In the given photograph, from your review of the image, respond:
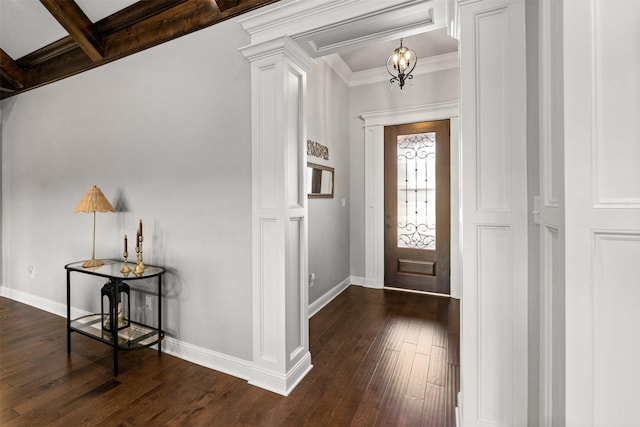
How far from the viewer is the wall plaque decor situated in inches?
124

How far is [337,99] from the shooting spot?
3.89 m

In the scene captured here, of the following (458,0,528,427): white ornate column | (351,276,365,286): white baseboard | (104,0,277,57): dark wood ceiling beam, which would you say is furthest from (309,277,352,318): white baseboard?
(104,0,277,57): dark wood ceiling beam

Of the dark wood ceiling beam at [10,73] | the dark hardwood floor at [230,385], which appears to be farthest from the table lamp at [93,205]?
the dark wood ceiling beam at [10,73]

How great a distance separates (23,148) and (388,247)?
486 centimetres

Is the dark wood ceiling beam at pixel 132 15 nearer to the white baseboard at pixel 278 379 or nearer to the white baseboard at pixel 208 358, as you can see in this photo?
the white baseboard at pixel 208 358

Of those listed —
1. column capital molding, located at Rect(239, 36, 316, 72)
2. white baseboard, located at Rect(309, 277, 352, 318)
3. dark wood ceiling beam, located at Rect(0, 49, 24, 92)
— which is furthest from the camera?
dark wood ceiling beam, located at Rect(0, 49, 24, 92)

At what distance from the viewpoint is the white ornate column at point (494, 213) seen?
132 cm

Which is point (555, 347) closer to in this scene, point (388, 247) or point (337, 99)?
point (388, 247)

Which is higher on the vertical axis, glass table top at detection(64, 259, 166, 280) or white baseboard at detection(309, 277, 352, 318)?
glass table top at detection(64, 259, 166, 280)

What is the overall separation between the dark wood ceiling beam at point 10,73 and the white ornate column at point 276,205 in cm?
349

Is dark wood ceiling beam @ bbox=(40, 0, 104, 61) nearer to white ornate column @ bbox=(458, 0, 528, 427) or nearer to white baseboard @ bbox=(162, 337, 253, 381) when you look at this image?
white baseboard @ bbox=(162, 337, 253, 381)

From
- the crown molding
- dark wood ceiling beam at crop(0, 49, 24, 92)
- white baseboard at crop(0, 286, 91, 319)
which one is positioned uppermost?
dark wood ceiling beam at crop(0, 49, 24, 92)

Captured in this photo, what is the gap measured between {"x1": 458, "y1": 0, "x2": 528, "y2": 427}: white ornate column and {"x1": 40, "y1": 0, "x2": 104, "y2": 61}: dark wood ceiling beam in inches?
124

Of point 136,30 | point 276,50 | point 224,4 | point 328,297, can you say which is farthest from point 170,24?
point 328,297
